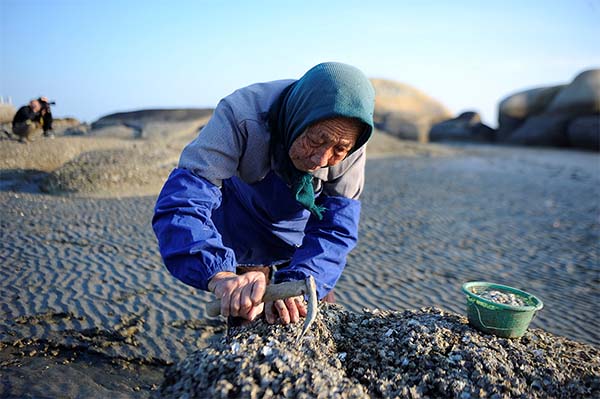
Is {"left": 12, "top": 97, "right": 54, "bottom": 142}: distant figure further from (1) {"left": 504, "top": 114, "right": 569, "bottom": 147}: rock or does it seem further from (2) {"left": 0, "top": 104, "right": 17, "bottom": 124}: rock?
(1) {"left": 504, "top": 114, "right": 569, "bottom": 147}: rock

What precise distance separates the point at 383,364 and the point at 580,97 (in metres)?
21.4

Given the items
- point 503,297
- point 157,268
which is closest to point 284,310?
point 503,297

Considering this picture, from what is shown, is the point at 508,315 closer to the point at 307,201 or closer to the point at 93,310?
the point at 307,201

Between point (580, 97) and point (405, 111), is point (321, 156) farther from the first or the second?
point (405, 111)

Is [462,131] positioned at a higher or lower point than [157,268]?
higher

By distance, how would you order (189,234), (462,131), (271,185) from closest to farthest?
(189,234) → (271,185) → (462,131)

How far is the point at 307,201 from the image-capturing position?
7.88ft

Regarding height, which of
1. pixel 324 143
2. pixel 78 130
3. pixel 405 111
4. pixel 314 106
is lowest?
pixel 78 130

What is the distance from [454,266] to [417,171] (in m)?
8.02

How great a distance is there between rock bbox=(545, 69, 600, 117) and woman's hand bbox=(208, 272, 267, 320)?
21.2m

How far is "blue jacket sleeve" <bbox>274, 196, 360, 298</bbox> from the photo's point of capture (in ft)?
7.84

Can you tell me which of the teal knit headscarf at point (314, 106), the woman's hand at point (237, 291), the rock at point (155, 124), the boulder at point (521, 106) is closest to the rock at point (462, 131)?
the boulder at point (521, 106)

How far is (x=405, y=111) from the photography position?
25562 mm

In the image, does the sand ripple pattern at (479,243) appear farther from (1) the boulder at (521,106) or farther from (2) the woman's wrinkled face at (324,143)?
(1) the boulder at (521,106)
